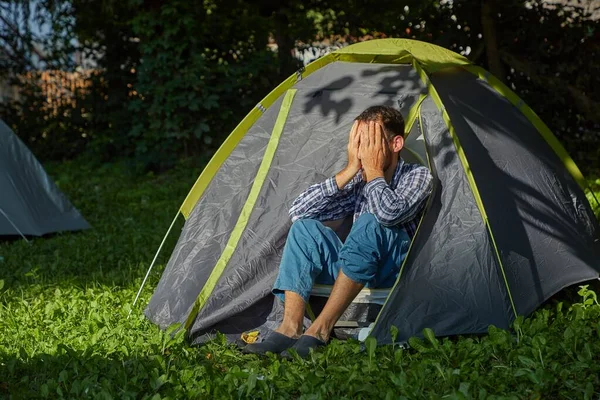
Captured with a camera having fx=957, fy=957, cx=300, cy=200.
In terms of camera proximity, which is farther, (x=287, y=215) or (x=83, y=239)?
(x=83, y=239)

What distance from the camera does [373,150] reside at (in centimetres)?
465

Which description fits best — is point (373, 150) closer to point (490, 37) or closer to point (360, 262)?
point (360, 262)

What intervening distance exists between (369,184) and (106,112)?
317 inches

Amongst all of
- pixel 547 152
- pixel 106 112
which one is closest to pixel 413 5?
pixel 106 112

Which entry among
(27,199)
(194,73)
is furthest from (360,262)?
(194,73)

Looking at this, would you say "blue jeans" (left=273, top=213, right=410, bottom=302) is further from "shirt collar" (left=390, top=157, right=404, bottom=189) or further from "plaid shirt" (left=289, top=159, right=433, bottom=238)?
"shirt collar" (left=390, top=157, right=404, bottom=189)

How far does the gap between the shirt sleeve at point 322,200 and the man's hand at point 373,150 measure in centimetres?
22

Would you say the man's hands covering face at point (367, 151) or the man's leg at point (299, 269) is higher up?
the man's hands covering face at point (367, 151)

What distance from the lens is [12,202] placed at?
7535 millimetres

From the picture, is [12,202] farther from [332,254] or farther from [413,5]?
[413,5]

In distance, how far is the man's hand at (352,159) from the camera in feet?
15.5

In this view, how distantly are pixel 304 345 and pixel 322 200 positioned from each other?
0.88 meters

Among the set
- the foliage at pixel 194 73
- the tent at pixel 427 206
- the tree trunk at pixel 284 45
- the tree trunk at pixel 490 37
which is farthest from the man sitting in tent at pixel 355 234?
the tree trunk at pixel 284 45

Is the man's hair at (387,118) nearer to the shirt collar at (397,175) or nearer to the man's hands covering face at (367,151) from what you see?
the man's hands covering face at (367,151)
